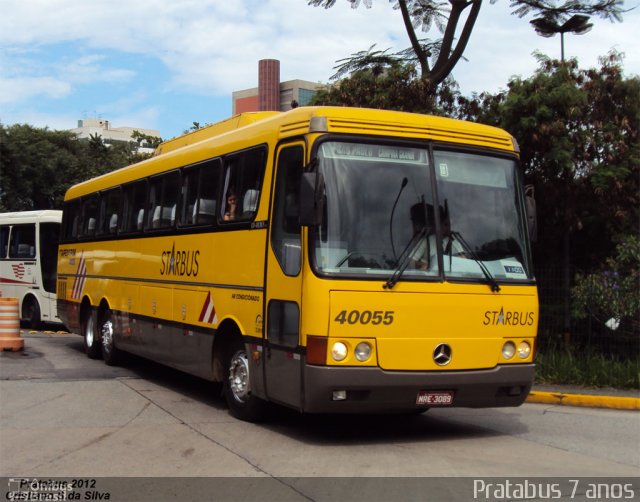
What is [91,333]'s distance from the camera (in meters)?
14.7

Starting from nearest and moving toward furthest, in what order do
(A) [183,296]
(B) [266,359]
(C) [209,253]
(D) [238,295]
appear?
1. (B) [266,359]
2. (D) [238,295]
3. (C) [209,253]
4. (A) [183,296]

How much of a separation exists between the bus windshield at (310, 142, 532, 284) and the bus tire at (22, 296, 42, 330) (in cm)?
1552

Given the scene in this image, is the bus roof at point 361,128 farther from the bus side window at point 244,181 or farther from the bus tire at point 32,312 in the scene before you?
the bus tire at point 32,312

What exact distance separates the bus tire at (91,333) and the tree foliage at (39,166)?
2663 cm

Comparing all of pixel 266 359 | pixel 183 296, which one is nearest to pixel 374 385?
pixel 266 359

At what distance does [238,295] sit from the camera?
8.85 m

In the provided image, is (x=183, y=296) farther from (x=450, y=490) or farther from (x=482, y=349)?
(x=450, y=490)

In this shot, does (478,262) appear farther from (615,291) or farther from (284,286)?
(615,291)

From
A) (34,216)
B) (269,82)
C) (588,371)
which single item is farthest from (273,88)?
(588,371)

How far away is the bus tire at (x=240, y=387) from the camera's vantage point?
8719mm

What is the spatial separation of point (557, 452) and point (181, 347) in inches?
200

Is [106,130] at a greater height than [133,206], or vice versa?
[106,130]

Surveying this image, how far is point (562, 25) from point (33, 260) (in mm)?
14200

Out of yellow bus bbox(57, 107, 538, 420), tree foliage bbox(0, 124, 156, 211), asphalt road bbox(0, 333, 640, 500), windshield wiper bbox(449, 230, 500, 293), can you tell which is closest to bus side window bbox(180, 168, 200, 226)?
yellow bus bbox(57, 107, 538, 420)
